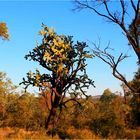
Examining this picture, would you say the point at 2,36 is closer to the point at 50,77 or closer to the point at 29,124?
the point at 50,77

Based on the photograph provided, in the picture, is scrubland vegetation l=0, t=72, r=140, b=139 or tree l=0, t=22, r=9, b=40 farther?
tree l=0, t=22, r=9, b=40

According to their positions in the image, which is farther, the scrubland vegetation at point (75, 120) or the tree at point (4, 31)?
the tree at point (4, 31)

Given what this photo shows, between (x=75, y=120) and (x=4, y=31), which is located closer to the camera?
(x=4, y=31)

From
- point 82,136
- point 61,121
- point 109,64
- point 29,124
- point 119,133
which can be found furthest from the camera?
point 29,124

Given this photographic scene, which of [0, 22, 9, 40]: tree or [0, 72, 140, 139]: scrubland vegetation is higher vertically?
[0, 22, 9, 40]: tree

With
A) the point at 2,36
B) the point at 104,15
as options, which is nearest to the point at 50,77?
the point at 2,36

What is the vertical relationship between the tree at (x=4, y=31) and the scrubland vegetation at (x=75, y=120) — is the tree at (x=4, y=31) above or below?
above

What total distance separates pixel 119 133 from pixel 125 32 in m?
7.91

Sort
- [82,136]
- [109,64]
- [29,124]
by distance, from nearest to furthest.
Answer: [109,64] → [82,136] → [29,124]

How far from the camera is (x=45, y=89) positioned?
78.4ft

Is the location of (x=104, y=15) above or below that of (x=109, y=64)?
above

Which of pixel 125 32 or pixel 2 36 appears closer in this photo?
pixel 125 32

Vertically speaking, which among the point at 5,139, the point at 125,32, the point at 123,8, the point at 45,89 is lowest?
the point at 5,139

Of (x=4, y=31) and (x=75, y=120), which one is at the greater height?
(x=4, y=31)
